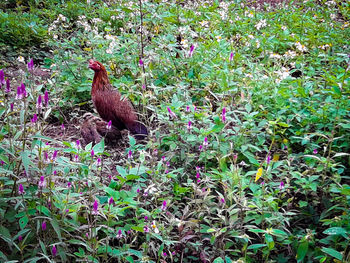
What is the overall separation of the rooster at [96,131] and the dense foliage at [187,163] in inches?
8.3

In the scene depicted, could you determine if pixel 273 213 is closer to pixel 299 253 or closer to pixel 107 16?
pixel 299 253

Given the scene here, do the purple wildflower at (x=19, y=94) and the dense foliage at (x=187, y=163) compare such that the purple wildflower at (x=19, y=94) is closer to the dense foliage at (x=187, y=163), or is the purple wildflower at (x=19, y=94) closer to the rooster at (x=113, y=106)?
the dense foliage at (x=187, y=163)

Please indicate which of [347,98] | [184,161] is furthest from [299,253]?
[347,98]

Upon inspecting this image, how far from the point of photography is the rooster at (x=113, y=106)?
11.8ft

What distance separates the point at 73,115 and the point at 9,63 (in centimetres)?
184


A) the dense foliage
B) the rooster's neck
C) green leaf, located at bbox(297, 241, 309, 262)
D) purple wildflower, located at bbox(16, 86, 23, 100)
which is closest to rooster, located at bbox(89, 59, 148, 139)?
the rooster's neck

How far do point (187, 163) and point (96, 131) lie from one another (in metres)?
1.28

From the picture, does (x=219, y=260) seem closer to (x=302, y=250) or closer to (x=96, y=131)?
(x=302, y=250)

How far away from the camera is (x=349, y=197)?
2.30 m

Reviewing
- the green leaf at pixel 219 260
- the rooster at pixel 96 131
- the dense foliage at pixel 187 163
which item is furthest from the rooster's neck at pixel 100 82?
the green leaf at pixel 219 260

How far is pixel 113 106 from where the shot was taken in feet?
11.8

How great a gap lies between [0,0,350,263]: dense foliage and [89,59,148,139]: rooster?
185 millimetres

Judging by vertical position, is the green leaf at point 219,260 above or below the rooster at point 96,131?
above

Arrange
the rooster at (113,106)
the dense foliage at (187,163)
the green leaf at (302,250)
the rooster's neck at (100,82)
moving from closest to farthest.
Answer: the dense foliage at (187,163), the green leaf at (302,250), the rooster at (113,106), the rooster's neck at (100,82)
